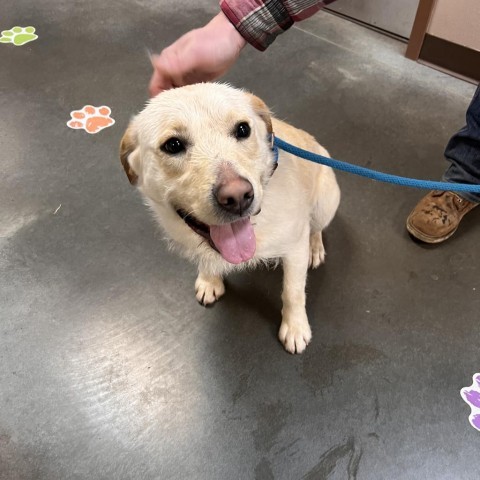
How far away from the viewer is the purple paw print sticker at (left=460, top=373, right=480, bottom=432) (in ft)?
5.17

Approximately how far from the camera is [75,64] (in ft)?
10.7

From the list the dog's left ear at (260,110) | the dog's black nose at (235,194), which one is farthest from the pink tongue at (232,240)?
the dog's left ear at (260,110)

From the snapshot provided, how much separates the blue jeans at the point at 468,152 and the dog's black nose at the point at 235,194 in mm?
1445

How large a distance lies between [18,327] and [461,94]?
2.98 m

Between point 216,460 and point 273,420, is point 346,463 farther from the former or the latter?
point 216,460

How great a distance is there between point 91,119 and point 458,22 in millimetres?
2479

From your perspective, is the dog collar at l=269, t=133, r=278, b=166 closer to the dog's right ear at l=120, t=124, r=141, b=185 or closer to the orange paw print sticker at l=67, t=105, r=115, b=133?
the dog's right ear at l=120, t=124, r=141, b=185

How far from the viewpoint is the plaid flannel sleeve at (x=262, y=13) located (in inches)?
59.4

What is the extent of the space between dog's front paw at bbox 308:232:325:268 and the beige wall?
1808mm

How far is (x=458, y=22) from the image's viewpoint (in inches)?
107

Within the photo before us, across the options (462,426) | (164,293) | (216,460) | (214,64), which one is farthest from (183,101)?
(462,426)

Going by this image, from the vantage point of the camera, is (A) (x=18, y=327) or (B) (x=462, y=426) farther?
(A) (x=18, y=327)

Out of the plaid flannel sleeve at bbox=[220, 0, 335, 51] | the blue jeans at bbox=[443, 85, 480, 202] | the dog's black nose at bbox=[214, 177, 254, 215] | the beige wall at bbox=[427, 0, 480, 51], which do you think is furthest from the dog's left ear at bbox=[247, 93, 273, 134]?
the beige wall at bbox=[427, 0, 480, 51]

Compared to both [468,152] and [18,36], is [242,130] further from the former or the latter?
[18,36]
